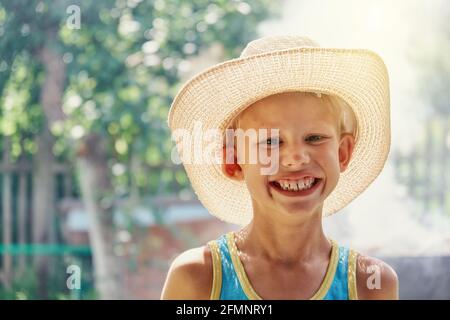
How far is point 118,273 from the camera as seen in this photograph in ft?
10.6

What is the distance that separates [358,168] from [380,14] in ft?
6.23

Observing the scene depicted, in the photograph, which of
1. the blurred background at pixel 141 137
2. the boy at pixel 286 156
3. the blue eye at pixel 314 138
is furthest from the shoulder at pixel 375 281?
the blurred background at pixel 141 137

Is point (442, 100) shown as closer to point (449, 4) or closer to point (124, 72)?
point (449, 4)

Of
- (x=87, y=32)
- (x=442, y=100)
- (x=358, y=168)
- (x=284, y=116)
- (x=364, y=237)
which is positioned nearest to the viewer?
(x=284, y=116)

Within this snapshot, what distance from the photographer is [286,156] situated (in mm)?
1260

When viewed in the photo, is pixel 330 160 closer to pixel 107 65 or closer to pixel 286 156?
pixel 286 156

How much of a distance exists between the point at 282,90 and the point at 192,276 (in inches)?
14.8

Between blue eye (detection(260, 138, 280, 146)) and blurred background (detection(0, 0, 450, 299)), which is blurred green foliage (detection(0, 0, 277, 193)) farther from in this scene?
blue eye (detection(260, 138, 280, 146))

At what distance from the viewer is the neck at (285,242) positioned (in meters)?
1.34

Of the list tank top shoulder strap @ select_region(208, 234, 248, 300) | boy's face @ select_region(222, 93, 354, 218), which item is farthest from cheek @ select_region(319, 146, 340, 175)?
tank top shoulder strap @ select_region(208, 234, 248, 300)

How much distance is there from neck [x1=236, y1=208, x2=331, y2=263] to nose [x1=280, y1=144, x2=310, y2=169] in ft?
0.42

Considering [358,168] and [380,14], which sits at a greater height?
[380,14]

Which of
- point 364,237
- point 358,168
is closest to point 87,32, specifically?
point 364,237
